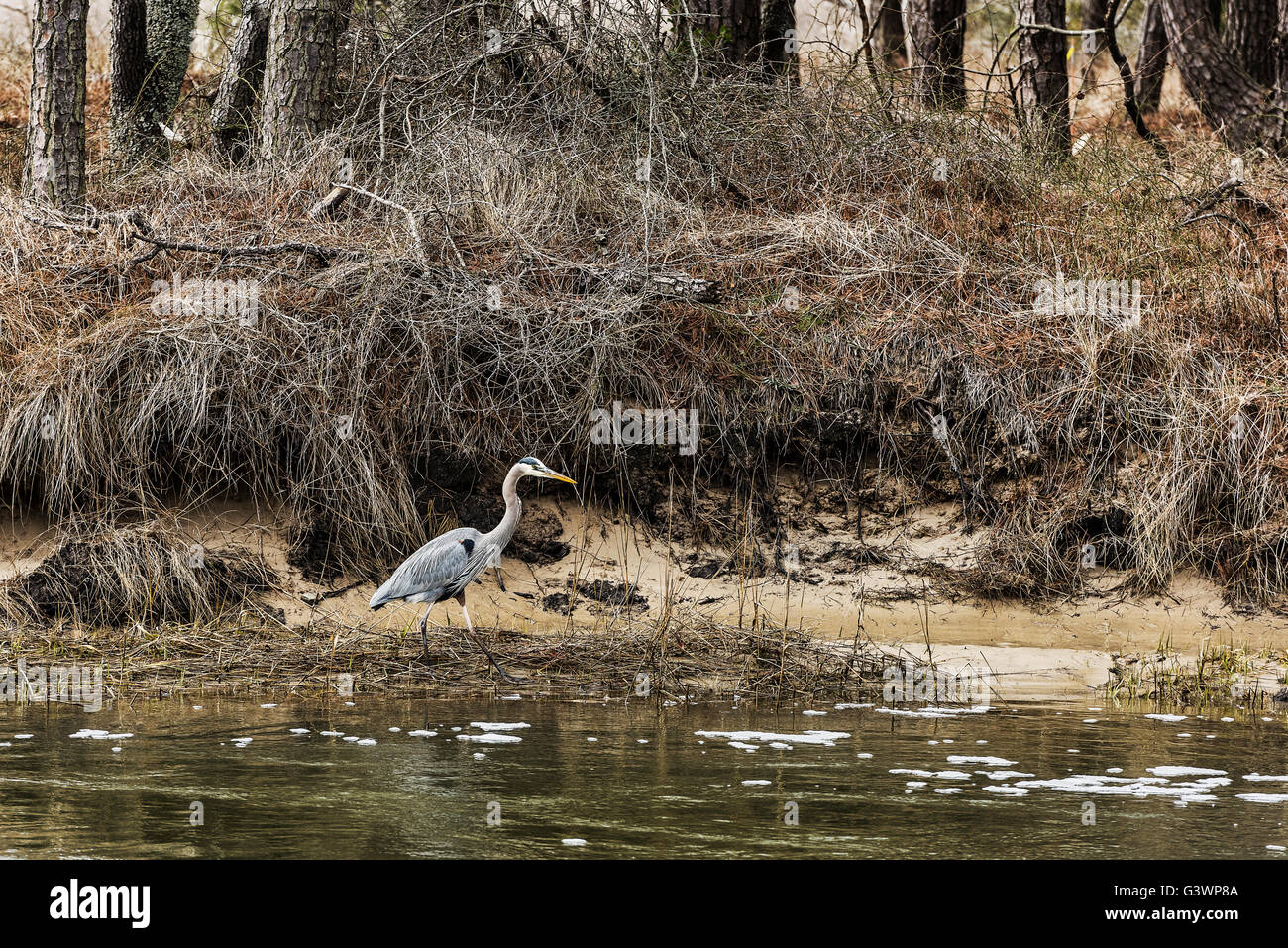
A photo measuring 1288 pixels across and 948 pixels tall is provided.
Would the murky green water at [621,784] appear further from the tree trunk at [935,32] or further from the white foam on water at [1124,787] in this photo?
the tree trunk at [935,32]

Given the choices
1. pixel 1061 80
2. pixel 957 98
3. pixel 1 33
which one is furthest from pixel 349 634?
pixel 1 33

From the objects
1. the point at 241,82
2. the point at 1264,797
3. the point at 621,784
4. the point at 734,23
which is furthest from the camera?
the point at 734,23

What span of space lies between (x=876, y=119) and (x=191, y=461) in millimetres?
5646

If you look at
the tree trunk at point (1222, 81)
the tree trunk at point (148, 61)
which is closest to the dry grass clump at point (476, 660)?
the tree trunk at point (148, 61)

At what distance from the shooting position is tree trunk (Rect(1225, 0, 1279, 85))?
1148cm

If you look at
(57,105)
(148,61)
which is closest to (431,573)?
(57,105)

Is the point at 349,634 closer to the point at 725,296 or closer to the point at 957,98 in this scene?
the point at 725,296

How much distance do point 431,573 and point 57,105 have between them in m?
4.68

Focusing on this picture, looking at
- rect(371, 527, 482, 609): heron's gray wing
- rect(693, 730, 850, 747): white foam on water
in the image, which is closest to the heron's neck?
rect(371, 527, 482, 609): heron's gray wing

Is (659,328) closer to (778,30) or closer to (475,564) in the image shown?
(475,564)

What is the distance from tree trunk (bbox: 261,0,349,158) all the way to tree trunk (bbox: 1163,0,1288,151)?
6.47 metres

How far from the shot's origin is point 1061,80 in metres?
12.4

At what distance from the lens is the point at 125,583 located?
744cm

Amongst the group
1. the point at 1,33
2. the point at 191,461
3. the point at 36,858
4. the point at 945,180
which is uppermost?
the point at 1,33
